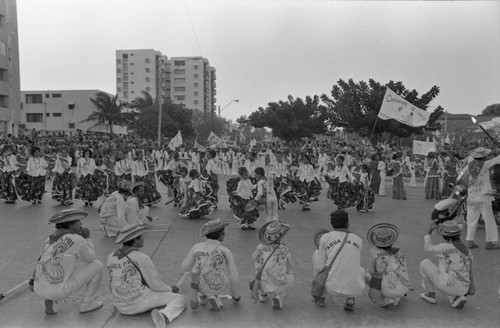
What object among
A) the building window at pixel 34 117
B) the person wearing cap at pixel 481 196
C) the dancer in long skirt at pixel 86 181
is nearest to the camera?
the person wearing cap at pixel 481 196

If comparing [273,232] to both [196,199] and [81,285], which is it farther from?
[196,199]

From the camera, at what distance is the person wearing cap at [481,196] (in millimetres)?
7336

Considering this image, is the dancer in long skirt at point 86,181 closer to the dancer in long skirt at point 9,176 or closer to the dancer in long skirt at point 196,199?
the dancer in long skirt at point 9,176

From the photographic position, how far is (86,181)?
12.6 m

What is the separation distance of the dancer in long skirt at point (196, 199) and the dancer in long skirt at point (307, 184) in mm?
2900

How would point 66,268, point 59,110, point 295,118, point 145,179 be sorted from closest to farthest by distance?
point 66,268
point 145,179
point 295,118
point 59,110

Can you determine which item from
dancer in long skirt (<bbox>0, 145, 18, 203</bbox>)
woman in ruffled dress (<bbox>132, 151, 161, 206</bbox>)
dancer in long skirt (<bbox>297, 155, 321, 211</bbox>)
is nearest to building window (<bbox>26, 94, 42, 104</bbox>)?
dancer in long skirt (<bbox>0, 145, 18, 203</bbox>)

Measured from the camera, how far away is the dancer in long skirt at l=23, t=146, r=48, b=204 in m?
12.7

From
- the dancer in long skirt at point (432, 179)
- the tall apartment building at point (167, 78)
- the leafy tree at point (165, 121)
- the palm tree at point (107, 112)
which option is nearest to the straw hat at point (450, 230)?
the dancer in long skirt at point (432, 179)

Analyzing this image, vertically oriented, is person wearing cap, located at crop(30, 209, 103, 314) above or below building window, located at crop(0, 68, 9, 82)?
below

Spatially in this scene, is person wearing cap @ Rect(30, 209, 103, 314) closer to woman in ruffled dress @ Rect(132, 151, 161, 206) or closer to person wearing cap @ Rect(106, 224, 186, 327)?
person wearing cap @ Rect(106, 224, 186, 327)

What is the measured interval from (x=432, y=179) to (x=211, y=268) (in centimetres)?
1218

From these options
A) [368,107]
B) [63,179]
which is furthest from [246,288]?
[368,107]

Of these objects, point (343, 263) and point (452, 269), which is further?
point (452, 269)
